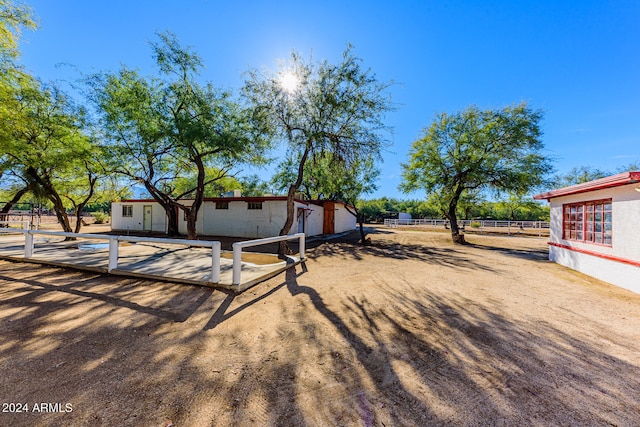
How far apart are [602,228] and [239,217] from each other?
623 inches

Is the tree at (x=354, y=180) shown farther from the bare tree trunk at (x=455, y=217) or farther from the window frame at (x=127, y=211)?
the window frame at (x=127, y=211)

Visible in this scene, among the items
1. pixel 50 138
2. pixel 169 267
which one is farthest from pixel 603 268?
pixel 50 138

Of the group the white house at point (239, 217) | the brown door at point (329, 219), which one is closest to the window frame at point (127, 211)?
the white house at point (239, 217)

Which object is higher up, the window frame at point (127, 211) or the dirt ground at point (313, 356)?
the window frame at point (127, 211)

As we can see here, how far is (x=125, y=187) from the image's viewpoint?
14117 millimetres

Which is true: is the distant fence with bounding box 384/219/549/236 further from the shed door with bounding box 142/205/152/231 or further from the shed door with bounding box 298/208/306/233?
the shed door with bounding box 142/205/152/231

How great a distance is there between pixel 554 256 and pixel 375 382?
9.88 m

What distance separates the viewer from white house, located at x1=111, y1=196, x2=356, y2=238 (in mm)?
15047

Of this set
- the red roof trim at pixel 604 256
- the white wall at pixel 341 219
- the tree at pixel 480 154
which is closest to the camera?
the red roof trim at pixel 604 256

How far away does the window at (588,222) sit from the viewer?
5.99 metres

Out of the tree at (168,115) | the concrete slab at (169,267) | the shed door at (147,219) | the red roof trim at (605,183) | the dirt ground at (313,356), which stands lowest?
the dirt ground at (313,356)

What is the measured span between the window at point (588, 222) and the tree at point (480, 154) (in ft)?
20.5

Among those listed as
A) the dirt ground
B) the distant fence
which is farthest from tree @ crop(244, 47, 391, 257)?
the distant fence

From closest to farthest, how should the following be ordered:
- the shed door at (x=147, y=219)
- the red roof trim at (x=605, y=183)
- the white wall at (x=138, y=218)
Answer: the red roof trim at (x=605, y=183), the white wall at (x=138, y=218), the shed door at (x=147, y=219)
